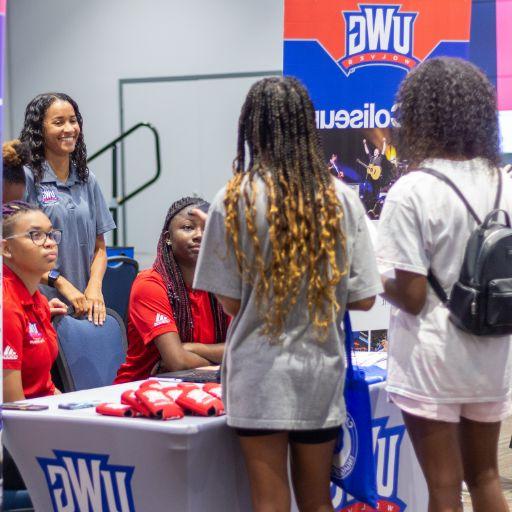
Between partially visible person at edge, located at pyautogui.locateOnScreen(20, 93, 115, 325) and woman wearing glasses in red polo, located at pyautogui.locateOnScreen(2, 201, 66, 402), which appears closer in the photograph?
woman wearing glasses in red polo, located at pyautogui.locateOnScreen(2, 201, 66, 402)

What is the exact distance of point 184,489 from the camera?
241cm

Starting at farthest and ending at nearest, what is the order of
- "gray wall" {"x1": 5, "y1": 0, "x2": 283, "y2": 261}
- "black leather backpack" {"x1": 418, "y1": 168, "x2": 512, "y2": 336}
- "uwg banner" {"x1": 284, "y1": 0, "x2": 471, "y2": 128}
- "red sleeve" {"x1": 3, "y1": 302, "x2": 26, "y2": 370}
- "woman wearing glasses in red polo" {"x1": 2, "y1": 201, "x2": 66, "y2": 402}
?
"gray wall" {"x1": 5, "y1": 0, "x2": 283, "y2": 261}
"uwg banner" {"x1": 284, "y1": 0, "x2": 471, "y2": 128}
"woman wearing glasses in red polo" {"x1": 2, "y1": 201, "x2": 66, "y2": 402}
"red sleeve" {"x1": 3, "y1": 302, "x2": 26, "y2": 370}
"black leather backpack" {"x1": 418, "y1": 168, "x2": 512, "y2": 336}

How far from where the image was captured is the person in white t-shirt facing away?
2.41 meters

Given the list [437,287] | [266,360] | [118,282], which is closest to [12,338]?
[266,360]

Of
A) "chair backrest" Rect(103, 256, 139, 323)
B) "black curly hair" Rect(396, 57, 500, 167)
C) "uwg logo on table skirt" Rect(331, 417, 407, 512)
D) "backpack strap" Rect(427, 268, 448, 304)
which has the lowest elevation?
"uwg logo on table skirt" Rect(331, 417, 407, 512)

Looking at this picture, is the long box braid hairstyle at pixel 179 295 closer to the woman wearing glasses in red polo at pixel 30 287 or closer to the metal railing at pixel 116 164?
the woman wearing glasses in red polo at pixel 30 287

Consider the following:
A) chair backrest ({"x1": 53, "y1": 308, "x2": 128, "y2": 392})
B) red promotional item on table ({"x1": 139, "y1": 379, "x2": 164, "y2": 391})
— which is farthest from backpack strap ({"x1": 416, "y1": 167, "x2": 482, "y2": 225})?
chair backrest ({"x1": 53, "y1": 308, "x2": 128, "y2": 392})

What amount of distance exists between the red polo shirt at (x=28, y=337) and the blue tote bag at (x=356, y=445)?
3.08 feet

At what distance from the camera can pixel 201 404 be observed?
2.48m

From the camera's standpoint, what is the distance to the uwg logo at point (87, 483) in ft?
8.16

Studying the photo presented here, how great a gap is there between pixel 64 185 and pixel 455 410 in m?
2.20

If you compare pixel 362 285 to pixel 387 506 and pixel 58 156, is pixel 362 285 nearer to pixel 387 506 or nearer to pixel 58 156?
pixel 387 506

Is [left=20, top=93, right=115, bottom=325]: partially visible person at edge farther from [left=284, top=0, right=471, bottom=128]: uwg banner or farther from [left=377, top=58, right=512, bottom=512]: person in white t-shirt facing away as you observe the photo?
[left=377, top=58, right=512, bottom=512]: person in white t-shirt facing away

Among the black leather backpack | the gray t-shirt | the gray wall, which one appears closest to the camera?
the gray t-shirt
